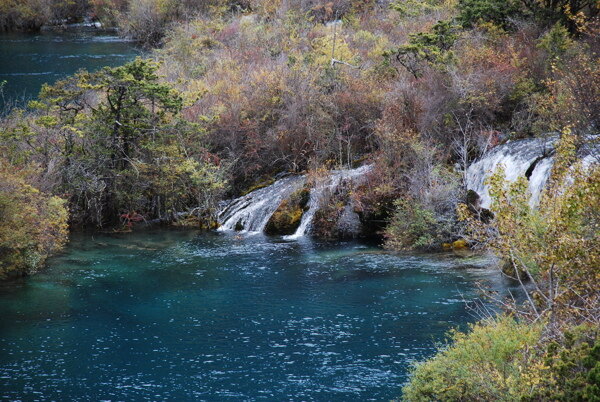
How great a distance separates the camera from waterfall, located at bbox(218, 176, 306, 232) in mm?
29344

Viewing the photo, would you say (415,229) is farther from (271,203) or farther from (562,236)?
(562,236)

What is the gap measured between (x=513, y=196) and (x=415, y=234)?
43.3 feet

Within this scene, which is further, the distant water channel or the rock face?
the distant water channel

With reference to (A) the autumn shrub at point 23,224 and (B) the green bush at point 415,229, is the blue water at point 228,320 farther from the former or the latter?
(B) the green bush at point 415,229

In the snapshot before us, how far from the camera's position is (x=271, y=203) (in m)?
29.7

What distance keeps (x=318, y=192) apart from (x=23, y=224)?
11.6m

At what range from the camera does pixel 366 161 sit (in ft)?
98.8

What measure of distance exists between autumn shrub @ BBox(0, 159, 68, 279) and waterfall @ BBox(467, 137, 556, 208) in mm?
15106

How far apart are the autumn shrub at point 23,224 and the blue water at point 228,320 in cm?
73

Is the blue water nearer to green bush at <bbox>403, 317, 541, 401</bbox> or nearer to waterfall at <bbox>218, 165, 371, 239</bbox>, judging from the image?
green bush at <bbox>403, 317, 541, 401</bbox>

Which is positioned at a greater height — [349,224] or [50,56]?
[50,56]

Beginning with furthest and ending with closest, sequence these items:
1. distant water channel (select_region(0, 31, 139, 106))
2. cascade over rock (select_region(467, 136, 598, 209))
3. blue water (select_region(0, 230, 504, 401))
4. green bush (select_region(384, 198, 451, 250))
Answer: distant water channel (select_region(0, 31, 139, 106))
green bush (select_region(384, 198, 451, 250))
cascade over rock (select_region(467, 136, 598, 209))
blue water (select_region(0, 230, 504, 401))

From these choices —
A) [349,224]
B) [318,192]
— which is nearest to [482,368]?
[349,224]

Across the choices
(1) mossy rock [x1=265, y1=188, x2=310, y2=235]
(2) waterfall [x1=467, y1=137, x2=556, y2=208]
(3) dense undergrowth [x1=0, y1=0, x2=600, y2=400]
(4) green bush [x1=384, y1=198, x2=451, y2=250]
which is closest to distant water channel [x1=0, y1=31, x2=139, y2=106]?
(3) dense undergrowth [x1=0, y1=0, x2=600, y2=400]
